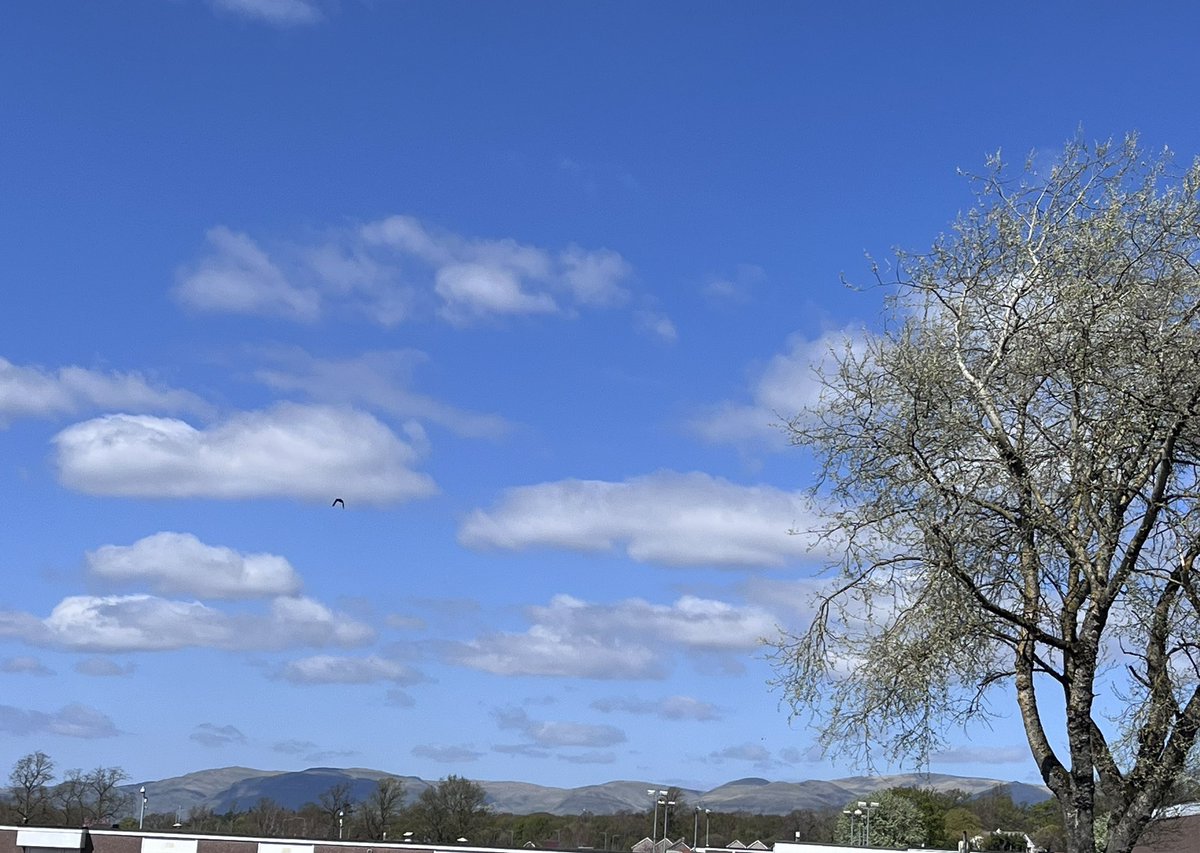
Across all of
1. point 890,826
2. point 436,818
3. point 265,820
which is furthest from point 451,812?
point 890,826

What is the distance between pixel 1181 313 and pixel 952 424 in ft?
8.42

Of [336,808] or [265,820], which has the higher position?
[336,808]

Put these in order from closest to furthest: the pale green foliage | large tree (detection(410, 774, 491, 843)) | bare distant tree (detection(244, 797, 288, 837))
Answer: the pale green foliage, large tree (detection(410, 774, 491, 843)), bare distant tree (detection(244, 797, 288, 837))

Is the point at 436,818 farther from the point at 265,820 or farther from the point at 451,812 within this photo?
the point at 265,820

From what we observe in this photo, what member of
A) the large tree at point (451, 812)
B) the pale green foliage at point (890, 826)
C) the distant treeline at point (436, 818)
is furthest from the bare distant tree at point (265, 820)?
the pale green foliage at point (890, 826)

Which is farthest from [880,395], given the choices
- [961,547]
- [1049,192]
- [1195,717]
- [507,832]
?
[507,832]

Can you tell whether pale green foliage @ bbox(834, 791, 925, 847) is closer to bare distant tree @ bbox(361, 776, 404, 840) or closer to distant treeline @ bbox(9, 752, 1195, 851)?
distant treeline @ bbox(9, 752, 1195, 851)

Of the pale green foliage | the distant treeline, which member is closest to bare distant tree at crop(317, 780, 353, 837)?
the distant treeline

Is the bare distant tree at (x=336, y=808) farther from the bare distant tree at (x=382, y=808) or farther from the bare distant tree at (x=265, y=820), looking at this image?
the bare distant tree at (x=265, y=820)

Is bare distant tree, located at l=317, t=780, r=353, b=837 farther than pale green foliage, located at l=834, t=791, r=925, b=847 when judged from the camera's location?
Yes

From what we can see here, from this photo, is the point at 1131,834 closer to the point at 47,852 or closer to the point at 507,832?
the point at 47,852

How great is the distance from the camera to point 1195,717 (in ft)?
46.9

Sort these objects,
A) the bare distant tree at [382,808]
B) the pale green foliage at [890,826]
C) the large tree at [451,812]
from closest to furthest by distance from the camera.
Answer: the pale green foliage at [890,826] → the large tree at [451,812] → the bare distant tree at [382,808]

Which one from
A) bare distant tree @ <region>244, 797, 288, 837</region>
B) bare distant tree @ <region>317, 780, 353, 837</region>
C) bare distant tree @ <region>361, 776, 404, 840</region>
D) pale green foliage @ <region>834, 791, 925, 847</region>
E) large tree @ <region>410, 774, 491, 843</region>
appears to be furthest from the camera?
bare distant tree @ <region>244, 797, 288, 837</region>
